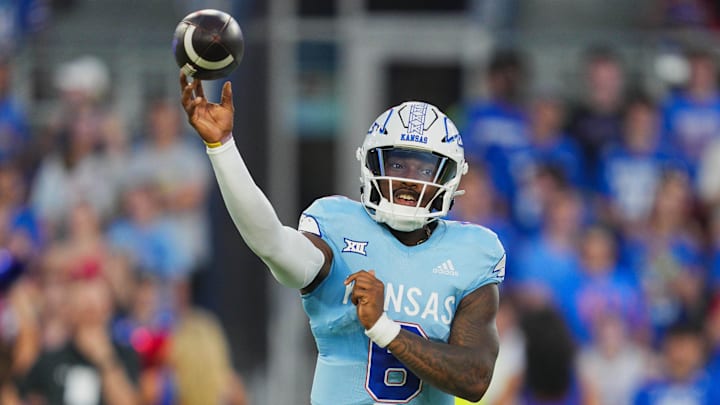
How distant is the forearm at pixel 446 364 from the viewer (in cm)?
419

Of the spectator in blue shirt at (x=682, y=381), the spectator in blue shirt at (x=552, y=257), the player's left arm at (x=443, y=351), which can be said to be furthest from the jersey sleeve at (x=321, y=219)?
the spectator in blue shirt at (x=682, y=381)

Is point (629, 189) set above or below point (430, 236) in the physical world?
below

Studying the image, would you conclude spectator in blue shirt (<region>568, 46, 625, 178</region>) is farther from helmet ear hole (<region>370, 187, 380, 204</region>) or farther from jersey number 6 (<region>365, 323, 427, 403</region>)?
jersey number 6 (<region>365, 323, 427, 403</region>)

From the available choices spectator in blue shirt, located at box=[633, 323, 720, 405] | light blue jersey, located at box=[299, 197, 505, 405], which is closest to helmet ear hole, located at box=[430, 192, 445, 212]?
light blue jersey, located at box=[299, 197, 505, 405]

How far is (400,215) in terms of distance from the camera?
14.7ft

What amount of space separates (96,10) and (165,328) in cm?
404

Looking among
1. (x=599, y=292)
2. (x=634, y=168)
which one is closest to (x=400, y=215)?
(x=599, y=292)

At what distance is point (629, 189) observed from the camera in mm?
9805

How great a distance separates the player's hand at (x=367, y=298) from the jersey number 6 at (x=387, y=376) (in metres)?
0.23

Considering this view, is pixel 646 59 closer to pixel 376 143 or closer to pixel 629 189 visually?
pixel 629 189

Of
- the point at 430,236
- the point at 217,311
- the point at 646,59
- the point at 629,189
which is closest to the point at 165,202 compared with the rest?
the point at 217,311

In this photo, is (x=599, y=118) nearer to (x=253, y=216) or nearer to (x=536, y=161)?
(x=536, y=161)

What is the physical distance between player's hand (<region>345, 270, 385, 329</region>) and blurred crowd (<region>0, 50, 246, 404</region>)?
12.9 ft

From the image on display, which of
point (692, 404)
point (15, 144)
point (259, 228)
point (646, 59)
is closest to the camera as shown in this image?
point (259, 228)
